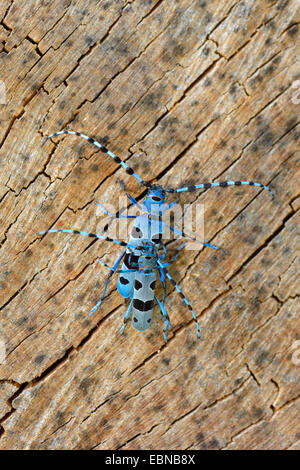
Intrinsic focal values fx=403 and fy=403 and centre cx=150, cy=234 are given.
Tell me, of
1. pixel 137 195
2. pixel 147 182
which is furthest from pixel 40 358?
pixel 147 182

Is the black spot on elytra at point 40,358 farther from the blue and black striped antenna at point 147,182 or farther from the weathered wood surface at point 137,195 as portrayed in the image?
the blue and black striped antenna at point 147,182

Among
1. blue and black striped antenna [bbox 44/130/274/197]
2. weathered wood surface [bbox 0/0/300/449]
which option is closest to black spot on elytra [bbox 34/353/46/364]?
weathered wood surface [bbox 0/0/300/449]

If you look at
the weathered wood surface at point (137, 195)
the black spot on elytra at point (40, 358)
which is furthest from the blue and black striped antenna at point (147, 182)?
the black spot on elytra at point (40, 358)

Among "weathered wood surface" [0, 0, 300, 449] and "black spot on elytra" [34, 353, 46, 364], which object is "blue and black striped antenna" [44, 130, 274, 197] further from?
"black spot on elytra" [34, 353, 46, 364]

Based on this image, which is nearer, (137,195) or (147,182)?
(147,182)

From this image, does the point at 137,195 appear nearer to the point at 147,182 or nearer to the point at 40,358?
the point at 147,182

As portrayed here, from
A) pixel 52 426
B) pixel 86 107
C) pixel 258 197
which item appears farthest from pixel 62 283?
pixel 258 197

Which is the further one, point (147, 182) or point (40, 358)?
point (40, 358)

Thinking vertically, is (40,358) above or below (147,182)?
below

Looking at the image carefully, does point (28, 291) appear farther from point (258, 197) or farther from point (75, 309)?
point (258, 197)

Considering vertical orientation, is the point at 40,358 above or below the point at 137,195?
below
